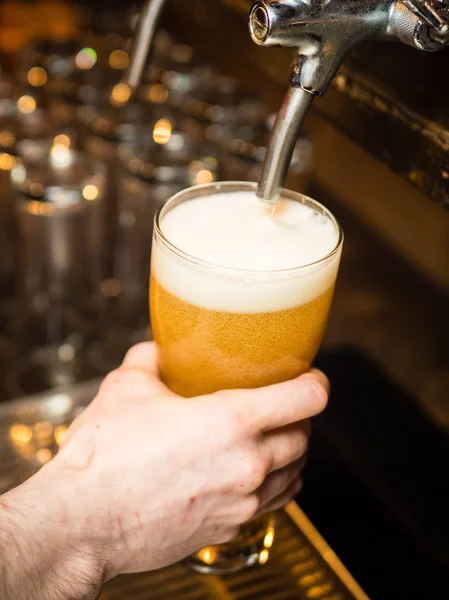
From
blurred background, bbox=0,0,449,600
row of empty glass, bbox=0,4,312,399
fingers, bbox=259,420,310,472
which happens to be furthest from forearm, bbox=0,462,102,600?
row of empty glass, bbox=0,4,312,399

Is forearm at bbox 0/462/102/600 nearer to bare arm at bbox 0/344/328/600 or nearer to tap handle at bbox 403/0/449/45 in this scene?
bare arm at bbox 0/344/328/600

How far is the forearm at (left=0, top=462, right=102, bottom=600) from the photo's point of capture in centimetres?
82

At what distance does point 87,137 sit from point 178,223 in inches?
50.8

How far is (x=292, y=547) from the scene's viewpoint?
3.65ft

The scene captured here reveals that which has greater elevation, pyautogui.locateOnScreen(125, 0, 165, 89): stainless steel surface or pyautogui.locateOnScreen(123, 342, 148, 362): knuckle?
pyautogui.locateOnScreen(125, 0, 165, 89): stainless steel surface

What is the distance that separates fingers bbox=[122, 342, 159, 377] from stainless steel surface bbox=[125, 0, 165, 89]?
1.30ft

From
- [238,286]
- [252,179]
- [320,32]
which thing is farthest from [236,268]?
[252,179]

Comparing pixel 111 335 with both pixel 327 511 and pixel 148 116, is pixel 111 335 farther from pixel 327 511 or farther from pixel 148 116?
pixel 327 511

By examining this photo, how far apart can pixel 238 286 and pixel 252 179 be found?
1275mm

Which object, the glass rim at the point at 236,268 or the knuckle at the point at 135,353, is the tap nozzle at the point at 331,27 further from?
the knuckle at the point at 135,353

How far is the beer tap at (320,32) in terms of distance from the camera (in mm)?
761

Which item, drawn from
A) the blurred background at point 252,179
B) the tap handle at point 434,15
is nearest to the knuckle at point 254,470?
the blurred background at point 252,179

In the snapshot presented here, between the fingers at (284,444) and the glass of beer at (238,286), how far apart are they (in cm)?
6

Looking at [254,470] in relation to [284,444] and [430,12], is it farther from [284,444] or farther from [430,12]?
[430,12]
